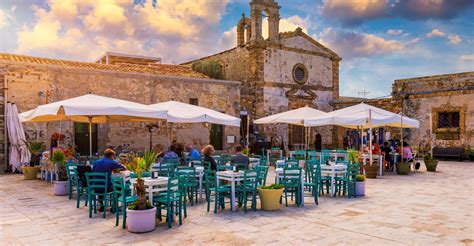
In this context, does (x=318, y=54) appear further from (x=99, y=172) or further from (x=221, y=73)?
(x=99, y=172)

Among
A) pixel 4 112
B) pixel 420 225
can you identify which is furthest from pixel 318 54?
pixel 420 225

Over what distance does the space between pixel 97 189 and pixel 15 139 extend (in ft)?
26.8

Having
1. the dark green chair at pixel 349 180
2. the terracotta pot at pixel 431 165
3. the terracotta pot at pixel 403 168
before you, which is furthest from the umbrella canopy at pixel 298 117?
the dark green chair at pixel 349 180

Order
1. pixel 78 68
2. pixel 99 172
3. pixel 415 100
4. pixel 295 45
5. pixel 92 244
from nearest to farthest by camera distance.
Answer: pixel 92 244, pixel 99 172, pixel 78 68, pixel 415 100, pixel 295 45

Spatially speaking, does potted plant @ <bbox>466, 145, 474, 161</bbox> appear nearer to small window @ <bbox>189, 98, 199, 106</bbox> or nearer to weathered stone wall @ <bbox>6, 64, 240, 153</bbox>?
weathered stone wall @ <bbox>6, 64, 240, 153</bbox>

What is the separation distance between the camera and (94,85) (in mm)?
16094

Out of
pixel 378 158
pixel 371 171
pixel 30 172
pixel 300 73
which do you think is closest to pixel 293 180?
pixel 371 171

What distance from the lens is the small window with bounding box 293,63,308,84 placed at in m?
23.0

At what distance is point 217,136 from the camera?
19875 mm

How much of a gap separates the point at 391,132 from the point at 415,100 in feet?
7.07

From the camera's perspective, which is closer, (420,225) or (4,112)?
(420,225)

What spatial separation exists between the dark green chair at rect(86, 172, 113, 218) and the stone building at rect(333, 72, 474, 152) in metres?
16.5

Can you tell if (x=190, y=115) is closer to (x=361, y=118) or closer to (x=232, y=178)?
(x=232, y=178)

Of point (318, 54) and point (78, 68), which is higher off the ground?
point (318, 54)
